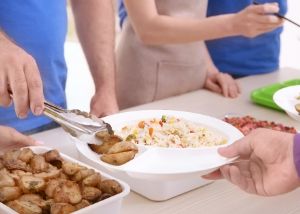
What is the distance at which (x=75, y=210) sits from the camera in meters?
0.85

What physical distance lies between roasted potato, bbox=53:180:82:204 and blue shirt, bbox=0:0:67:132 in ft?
2.07

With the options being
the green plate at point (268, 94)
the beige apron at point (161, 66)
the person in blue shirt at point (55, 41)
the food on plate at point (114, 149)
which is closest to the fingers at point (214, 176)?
the food on plate at point (114, 149)

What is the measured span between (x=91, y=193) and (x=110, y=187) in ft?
0.11

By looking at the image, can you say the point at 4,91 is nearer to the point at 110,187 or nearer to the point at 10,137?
the point at 10,137

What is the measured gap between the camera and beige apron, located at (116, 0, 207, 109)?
188cm

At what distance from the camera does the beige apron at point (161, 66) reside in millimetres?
1877

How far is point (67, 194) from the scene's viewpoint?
2.85 feet

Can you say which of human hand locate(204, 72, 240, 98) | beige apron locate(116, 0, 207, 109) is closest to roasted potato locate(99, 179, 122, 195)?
human hand locate(204, 72, 240, 98)

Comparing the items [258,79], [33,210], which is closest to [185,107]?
[258,79]

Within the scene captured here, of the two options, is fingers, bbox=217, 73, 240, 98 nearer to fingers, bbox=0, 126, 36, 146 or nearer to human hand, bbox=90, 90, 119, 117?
human hand, bbox=90, 90, 119, 117

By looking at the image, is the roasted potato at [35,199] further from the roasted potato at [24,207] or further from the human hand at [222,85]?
the human hand at [222,85]

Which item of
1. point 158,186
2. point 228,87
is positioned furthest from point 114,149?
point 228,87

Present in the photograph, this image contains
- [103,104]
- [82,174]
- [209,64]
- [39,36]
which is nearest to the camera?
[82,174]

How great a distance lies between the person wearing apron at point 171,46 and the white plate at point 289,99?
0.66 ft
